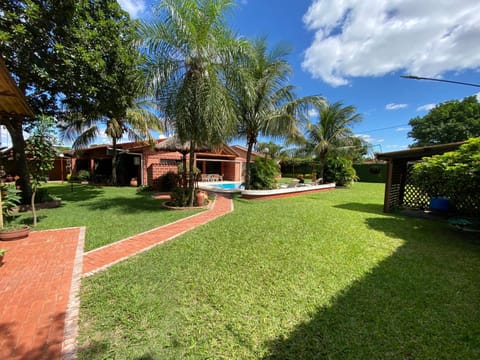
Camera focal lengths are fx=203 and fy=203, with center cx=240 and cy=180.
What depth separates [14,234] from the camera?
5293mm

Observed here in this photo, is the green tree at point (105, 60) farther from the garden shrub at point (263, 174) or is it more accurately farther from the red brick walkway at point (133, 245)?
the garden shrub at point (263, 174)

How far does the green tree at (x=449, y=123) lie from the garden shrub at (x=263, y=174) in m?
37.5

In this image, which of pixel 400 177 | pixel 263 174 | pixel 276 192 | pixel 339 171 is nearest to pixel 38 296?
pixel 276 192

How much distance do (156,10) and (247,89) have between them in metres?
4.16

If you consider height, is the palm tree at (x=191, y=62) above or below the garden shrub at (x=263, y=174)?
above

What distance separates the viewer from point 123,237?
18.0 ft

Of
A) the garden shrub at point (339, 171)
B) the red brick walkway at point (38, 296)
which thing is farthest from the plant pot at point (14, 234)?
the garden shrub at point (339, 171)

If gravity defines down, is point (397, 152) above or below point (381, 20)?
below

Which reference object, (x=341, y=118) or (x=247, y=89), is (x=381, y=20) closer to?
(x=247, y=89)

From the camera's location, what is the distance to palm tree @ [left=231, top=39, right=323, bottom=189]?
10.9m

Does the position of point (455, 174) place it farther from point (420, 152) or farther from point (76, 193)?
point (76, 193)

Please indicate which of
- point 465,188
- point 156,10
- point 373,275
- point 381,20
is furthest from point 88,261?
point 381,20

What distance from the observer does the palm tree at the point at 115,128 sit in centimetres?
1608

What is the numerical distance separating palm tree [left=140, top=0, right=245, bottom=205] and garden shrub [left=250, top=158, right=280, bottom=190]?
16.0 feet
